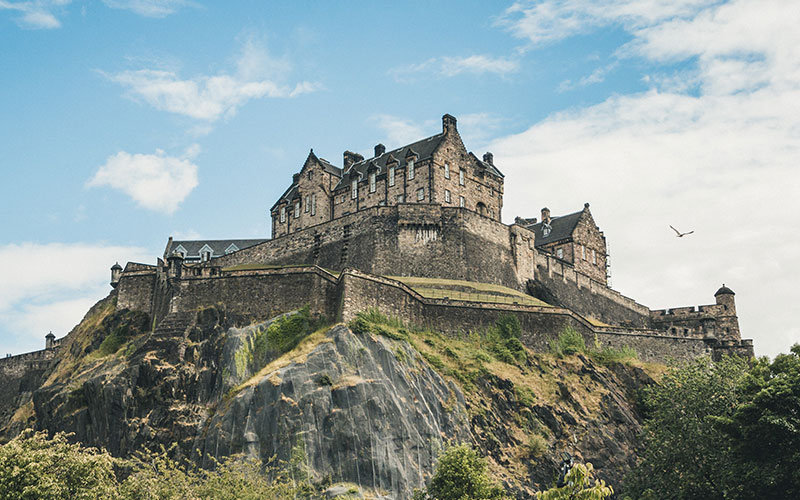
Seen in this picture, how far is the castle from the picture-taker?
59094 mm

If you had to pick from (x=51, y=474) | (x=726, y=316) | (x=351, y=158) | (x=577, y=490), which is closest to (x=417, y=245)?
(x=351, y=158)

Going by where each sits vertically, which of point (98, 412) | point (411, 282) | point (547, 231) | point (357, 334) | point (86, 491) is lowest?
point (86, 491)

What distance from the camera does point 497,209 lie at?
3226 inches

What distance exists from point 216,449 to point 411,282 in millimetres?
22150

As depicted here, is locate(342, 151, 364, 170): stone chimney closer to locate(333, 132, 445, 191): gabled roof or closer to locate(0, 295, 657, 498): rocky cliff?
locate(333, 132, 445, 191): gabled roof

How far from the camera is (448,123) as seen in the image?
79375 mm

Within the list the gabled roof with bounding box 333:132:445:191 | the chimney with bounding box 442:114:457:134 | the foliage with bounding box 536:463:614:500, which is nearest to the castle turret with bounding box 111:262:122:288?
the gabled roof with bounding box 333:132:445:191

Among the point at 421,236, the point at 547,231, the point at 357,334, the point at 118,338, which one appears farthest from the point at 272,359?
the point at 547,231

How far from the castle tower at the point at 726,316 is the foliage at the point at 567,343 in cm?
2150

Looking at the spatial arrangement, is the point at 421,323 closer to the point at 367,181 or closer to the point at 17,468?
the point at 367,181

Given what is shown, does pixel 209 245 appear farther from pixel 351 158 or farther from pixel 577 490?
pixel 577 490

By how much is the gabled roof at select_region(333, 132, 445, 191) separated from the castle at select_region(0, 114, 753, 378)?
14 cm

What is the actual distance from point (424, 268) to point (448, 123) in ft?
52.3

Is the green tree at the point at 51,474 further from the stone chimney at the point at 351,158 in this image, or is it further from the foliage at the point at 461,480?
the stone chimney at the point at 351,158
